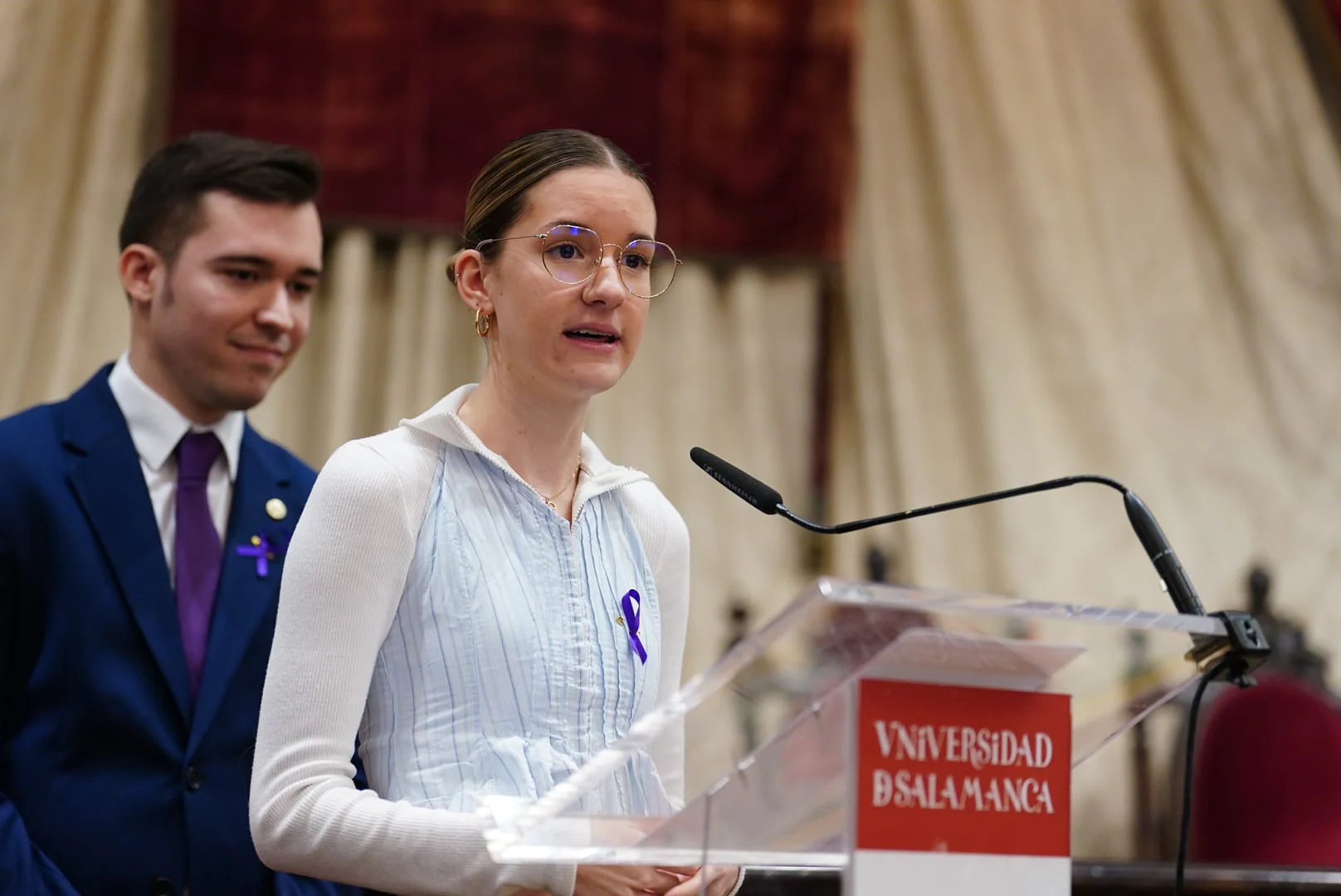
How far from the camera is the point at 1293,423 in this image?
4.62m

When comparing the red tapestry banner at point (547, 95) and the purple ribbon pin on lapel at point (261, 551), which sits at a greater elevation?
the red tapestry banner at point (547, 95)

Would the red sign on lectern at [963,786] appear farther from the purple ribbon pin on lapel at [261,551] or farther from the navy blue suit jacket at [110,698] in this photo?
the purple ribbon pin on lapel at [261,551]

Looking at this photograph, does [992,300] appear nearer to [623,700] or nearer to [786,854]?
[623,700]

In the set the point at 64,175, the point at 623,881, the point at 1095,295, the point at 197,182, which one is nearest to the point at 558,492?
the point at 623,881

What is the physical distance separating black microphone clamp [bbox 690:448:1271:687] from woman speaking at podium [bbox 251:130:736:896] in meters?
0.19

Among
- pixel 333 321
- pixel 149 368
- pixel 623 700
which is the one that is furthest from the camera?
pixel 333 321

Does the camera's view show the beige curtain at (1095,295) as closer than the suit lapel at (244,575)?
No

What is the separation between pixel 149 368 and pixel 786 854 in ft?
4.92

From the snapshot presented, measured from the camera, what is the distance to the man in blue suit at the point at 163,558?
2053mm

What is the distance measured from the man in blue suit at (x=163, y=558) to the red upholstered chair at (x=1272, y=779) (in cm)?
246

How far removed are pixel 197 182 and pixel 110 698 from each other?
34.9 inches

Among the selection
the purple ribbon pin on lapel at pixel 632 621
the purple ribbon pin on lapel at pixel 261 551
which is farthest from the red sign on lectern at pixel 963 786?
the purple ribbon pin on lapel at pixel 261 551

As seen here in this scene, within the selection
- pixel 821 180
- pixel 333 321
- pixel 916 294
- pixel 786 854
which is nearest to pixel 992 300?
pixel 916 294

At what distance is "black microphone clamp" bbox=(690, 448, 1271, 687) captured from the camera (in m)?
1.46
